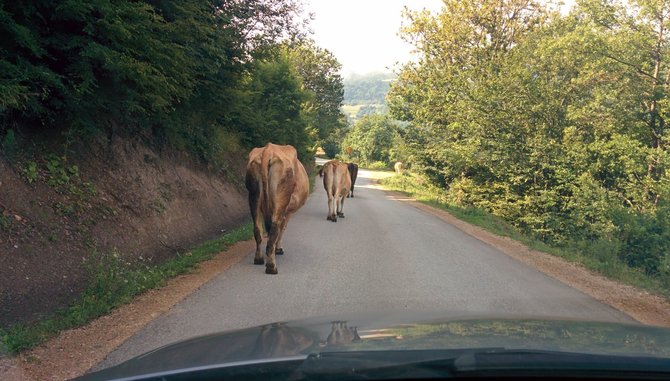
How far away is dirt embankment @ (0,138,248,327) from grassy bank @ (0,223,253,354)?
0.81 ft

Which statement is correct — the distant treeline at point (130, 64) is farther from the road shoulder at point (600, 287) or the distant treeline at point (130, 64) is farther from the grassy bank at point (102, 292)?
the road shoulder at point (600, 287)

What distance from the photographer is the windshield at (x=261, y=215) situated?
4.44 metres

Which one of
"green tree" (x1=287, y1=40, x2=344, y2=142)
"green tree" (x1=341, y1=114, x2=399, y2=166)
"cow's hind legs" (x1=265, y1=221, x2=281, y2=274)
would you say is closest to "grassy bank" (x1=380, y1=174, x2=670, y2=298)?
"cow's hind legs" (x1=265, y1=221, x2=281, y2=274)

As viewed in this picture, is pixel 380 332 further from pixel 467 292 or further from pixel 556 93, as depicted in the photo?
pixel 556 93

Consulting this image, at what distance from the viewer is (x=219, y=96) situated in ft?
45.2

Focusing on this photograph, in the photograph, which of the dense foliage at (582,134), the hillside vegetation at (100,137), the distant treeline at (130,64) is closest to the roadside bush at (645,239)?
the dense foliage at (582,134)

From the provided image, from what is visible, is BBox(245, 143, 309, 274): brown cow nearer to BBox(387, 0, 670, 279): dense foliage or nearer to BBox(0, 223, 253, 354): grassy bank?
BBox(0, 223, 253, 354): grassy bank

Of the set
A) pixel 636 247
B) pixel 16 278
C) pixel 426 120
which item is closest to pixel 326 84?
pixel 426 120

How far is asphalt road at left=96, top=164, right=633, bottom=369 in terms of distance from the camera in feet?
18.8

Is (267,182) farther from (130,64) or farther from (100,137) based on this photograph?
(100,137)

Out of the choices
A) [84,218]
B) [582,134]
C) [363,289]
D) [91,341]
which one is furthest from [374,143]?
[91,341]

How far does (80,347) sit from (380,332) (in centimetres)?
326

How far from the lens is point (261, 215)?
28.2ft

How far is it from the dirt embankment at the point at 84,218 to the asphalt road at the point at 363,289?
5.09 ft
